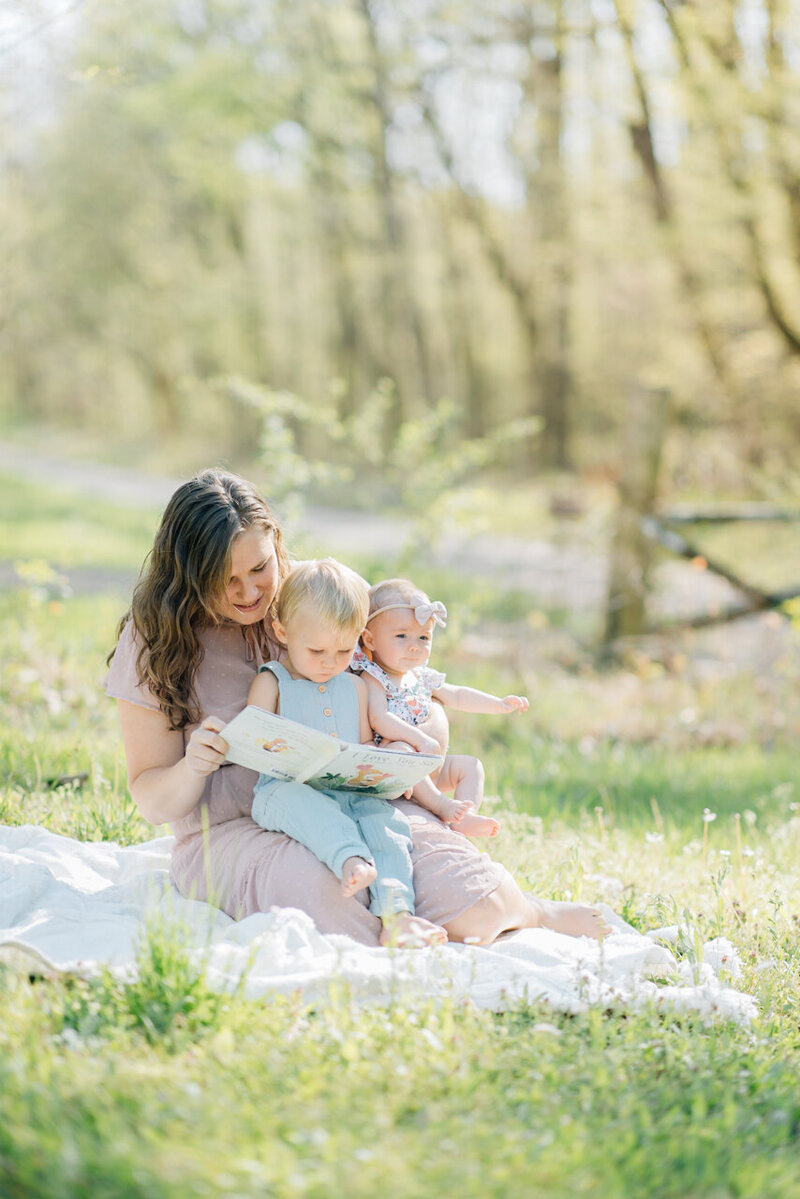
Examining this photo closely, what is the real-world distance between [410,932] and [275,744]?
0.59 metres

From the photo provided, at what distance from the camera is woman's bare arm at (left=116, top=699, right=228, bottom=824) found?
299cm

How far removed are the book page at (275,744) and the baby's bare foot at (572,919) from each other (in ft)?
2.78

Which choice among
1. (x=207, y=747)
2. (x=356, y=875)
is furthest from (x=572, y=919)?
(x=207, y=747)

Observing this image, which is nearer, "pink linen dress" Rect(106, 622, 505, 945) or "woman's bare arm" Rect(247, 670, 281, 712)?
"pink linen dress" Rect(106, 622, 505, 945)

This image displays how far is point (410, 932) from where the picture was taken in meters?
3.00

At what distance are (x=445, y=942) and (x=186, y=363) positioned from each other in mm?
28183

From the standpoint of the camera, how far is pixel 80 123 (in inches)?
962

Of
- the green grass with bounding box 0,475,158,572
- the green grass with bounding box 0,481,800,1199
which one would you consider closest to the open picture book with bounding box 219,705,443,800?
the green grass with bounding box 0,481,800,1199

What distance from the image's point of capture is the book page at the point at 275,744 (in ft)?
9.32

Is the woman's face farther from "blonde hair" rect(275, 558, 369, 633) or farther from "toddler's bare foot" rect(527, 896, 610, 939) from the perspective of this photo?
"toddler's bare foot" rect(527, 896, 610, 939)

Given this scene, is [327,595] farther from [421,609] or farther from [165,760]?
[165,760]

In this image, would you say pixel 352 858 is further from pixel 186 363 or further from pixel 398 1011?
pixel 186 363

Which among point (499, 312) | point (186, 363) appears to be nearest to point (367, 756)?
point (499, 312)

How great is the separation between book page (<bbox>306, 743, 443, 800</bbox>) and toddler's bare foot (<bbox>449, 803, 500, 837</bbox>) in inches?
9.7
